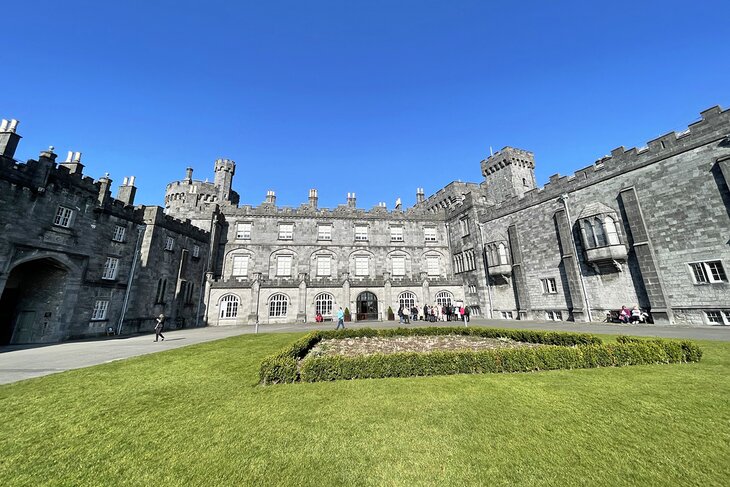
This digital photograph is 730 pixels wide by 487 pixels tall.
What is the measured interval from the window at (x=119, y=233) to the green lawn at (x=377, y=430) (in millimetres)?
19638

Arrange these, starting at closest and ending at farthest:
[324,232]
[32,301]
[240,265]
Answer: [32,301] → [240,265] → [324,232]

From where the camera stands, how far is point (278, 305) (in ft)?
105

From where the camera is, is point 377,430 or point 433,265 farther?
point 433,265

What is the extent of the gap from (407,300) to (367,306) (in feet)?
16.5

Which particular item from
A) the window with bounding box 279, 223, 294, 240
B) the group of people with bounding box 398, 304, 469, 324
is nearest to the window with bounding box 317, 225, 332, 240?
the window with bounding box 279, 223, 294, 240

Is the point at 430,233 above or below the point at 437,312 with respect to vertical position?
above

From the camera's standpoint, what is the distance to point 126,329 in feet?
77.4

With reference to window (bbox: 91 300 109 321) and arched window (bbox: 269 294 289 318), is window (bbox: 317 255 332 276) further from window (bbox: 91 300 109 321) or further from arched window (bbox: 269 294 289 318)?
window (bbox: 91 300 109 321)

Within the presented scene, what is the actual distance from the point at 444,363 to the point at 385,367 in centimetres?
203

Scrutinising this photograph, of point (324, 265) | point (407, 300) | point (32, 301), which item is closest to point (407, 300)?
point (407, 300)

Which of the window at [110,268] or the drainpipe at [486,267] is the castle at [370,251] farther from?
the drainpipe at [486,267]

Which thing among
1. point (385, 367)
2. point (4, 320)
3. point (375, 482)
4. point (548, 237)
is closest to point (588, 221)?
point (548, 237)

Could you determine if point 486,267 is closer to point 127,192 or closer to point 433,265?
point 433,265

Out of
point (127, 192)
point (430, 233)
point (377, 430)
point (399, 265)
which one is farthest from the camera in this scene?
point (430, 233)
